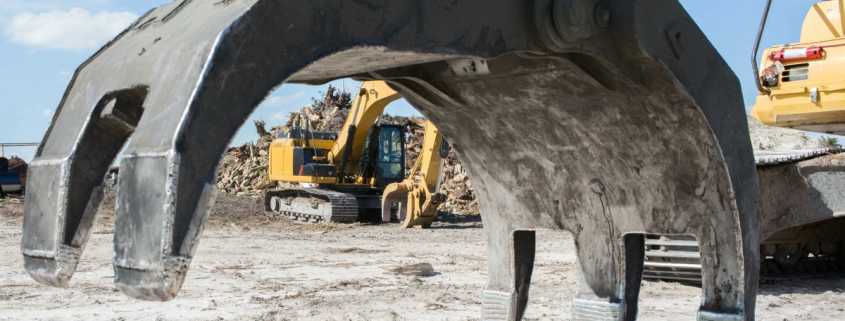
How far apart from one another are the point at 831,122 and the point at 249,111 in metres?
5.39

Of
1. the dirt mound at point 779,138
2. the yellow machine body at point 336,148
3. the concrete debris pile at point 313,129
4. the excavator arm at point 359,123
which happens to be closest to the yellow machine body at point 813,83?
the excavator arm at point 359,123

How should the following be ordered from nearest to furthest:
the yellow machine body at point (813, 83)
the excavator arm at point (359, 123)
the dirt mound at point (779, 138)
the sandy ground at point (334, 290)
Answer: the yellow machine body at point (813, 83) < the sandy ground at point (334, 290) < the excavator arm at point (359, 123) < the dirt mound at point (779, 138)

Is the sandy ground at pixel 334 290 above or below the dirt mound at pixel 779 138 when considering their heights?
below

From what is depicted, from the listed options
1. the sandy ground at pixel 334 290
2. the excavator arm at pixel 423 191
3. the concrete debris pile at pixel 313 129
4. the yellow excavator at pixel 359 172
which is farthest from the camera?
the concrete debris pile at pixel 313 129

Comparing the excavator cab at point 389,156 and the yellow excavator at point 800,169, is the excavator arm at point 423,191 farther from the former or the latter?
the yellow excavator at point 800,169

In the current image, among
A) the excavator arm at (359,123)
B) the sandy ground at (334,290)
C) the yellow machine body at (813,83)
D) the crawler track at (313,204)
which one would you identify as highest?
the excavator arm at (359,123)

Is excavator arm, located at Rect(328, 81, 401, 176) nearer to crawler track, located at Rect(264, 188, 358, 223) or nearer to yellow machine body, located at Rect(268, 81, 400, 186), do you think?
yellow machine body, located at Rect(268, 81, 400, 186)

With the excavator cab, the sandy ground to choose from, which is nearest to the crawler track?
the excavator cab

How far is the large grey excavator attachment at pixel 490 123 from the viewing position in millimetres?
1992

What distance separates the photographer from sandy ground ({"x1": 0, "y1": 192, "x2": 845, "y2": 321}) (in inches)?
267

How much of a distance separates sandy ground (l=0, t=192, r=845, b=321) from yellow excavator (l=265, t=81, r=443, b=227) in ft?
12.6

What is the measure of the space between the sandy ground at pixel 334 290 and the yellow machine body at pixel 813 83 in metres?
1.36

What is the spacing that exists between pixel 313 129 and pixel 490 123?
25190 millimetres

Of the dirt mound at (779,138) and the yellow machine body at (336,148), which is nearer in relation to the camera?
the yellow machine body at (336,148)
